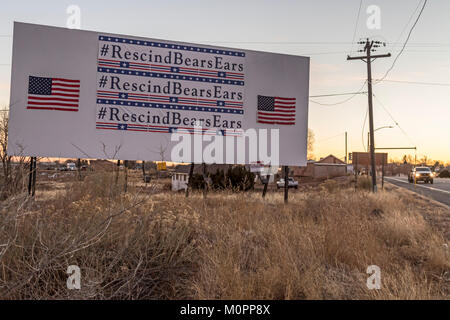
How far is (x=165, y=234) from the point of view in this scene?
4699 millimetres

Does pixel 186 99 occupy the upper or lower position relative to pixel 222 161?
upper

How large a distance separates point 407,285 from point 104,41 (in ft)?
31.5

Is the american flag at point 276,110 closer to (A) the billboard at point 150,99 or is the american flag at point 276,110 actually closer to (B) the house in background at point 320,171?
(A) the billboard at point 150,99

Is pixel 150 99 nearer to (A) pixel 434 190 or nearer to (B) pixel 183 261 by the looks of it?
(B) pixel 183 261

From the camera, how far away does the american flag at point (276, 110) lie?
11.0 meters

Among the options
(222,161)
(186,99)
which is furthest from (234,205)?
(186,99)

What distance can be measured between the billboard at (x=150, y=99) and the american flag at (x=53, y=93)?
26 millimetres

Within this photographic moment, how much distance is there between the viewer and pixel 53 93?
941 cm

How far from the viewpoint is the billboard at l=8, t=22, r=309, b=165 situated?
934cm

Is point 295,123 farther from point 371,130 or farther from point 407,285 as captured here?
point 371,130

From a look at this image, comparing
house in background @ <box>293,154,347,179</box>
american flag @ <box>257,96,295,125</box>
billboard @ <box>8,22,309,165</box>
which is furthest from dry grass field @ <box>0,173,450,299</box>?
house in background @ <box>293,154,347,179</box>

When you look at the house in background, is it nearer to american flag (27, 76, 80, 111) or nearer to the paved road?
the paved road

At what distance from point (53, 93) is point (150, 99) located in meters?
2.69
